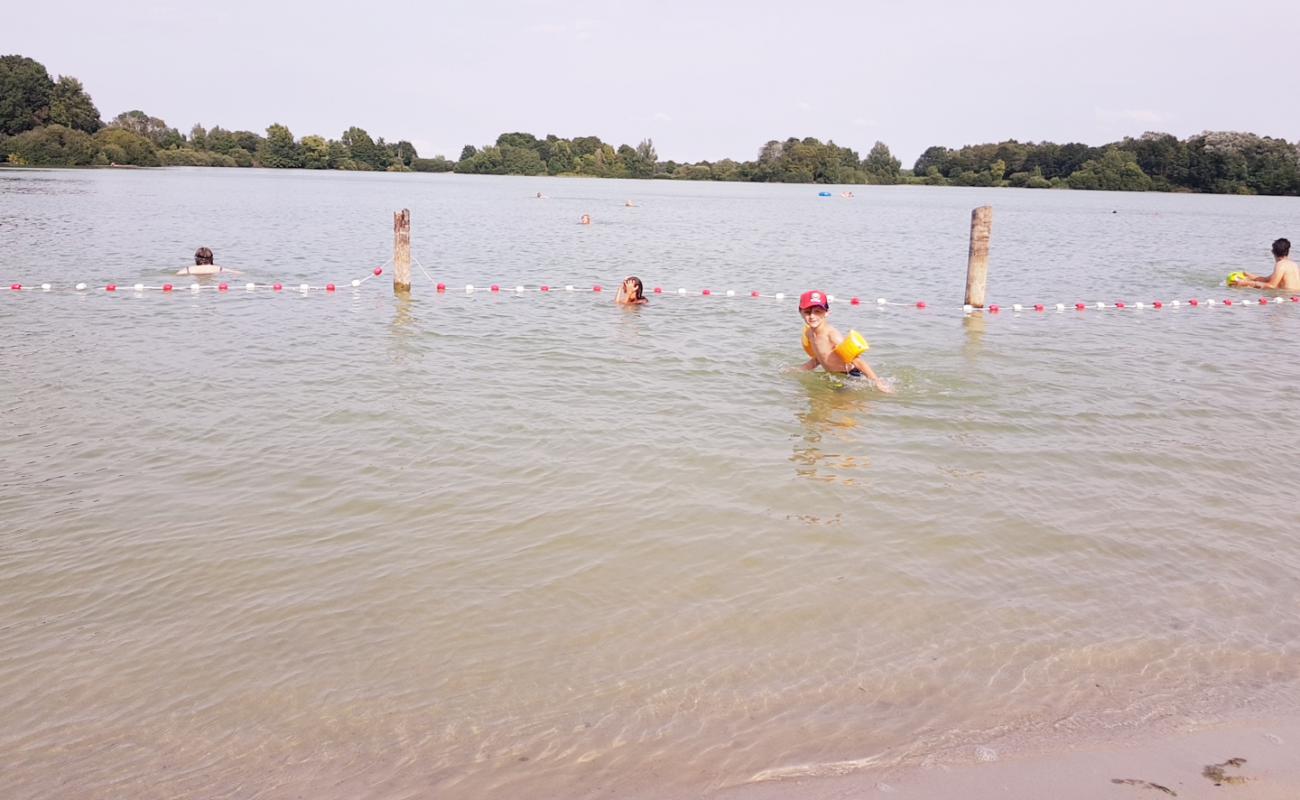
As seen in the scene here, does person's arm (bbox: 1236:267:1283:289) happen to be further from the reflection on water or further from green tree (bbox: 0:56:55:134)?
green tree (bbox: 0:56:55:134)

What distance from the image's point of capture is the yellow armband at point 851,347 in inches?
434

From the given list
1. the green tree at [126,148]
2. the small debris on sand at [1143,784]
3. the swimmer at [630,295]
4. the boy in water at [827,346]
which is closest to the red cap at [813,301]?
the boy in water at [827,346]

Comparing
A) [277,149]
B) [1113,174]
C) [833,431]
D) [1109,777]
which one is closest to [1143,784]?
[1109,777]

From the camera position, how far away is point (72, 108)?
11912 centimetres

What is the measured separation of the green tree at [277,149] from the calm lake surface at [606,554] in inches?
5833

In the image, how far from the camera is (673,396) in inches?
439

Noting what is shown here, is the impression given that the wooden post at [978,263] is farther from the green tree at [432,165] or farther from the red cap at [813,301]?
the green tree at [432,165]

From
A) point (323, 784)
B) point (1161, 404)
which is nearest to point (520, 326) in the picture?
point (1161, 404)

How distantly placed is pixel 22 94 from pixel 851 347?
5256 inches

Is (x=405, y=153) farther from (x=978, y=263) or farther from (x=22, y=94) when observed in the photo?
(x=978, y=263)

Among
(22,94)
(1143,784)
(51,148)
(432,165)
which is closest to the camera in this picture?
(1143,784)

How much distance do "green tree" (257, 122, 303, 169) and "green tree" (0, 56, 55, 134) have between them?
3278 cm

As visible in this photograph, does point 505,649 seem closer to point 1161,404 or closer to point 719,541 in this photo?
point 719,541

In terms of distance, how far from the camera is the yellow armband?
1102cm
